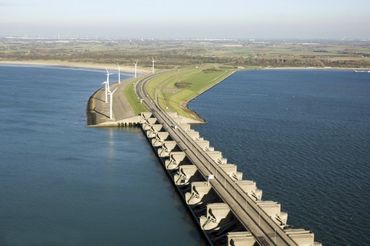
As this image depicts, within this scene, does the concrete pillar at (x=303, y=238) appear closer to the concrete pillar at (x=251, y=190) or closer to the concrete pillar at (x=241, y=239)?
the concrete pillar at (x=241, y=239)

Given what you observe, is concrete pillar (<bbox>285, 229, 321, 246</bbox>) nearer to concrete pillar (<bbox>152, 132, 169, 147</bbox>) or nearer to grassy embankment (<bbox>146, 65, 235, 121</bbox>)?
concrete pillar (<bbox>152, 132, 169, 147</bbox>)

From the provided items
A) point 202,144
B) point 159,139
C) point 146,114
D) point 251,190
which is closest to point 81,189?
point 251,190

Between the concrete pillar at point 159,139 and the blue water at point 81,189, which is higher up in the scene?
the concrete pillar at point 159,139

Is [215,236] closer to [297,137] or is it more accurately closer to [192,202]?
[192,202]

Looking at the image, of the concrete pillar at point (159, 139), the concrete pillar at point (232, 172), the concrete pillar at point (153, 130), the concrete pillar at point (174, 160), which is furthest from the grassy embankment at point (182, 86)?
the concrete pillar at point (232, 172)

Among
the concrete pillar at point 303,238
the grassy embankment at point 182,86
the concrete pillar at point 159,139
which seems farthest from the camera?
→ the grassy embankment at point 182,86

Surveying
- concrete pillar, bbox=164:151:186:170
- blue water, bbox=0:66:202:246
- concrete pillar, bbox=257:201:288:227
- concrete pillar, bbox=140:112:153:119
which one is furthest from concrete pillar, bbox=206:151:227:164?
concrete pillar, bbox=140:112:153:119
